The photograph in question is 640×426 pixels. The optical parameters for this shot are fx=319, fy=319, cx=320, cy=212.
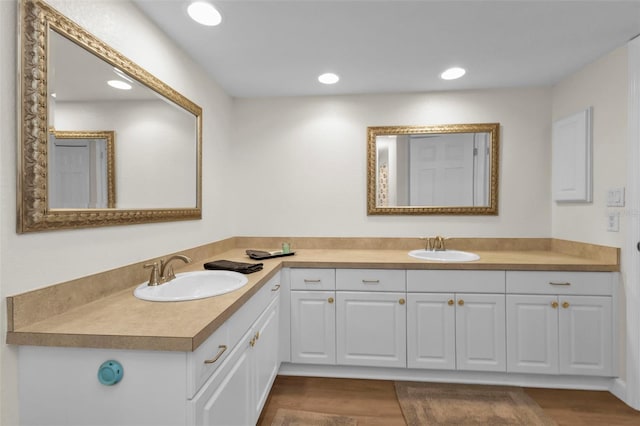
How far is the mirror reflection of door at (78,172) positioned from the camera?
1098 mm

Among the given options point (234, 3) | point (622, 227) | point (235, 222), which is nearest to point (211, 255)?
point (235, 222)

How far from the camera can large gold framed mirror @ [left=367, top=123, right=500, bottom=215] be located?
260 cm

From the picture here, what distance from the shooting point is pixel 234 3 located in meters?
1.51

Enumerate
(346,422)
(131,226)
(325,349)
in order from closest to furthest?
(131,226)
(346,422)
(325,349)

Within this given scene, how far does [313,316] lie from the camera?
2246mm

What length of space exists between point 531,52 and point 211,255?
2.52 metres

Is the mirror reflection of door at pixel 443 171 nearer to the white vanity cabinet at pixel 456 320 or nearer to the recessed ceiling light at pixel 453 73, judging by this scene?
the recessed ceiling light at pixel 453 73

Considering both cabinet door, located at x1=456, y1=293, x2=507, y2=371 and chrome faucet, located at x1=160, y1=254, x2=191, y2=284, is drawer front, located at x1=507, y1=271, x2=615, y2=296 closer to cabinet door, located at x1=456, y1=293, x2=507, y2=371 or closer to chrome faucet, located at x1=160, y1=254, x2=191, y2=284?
cabinet door, located at x1=456, y1=293, x2=507, y2=371

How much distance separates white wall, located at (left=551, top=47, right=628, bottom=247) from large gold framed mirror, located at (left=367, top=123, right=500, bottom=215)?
1.70ft

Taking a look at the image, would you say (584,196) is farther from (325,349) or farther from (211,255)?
(211,255)

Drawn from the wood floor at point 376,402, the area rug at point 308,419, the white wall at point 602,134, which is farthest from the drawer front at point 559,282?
the area rug at point 308,419

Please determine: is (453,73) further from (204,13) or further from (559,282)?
(204,13)

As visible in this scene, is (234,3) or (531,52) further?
(531,52)

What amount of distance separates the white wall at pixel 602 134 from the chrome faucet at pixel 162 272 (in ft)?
8.35
